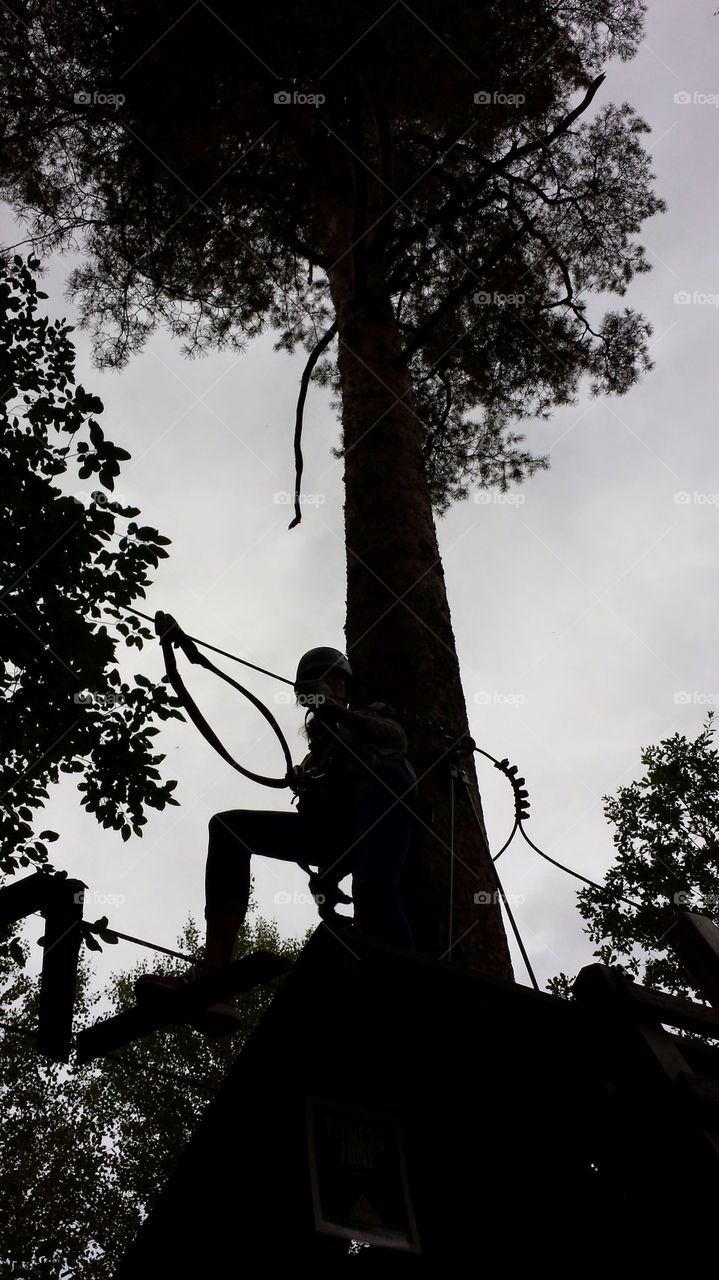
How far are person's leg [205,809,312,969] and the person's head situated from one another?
2.22ft

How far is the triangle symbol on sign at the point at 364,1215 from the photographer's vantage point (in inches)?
81.5

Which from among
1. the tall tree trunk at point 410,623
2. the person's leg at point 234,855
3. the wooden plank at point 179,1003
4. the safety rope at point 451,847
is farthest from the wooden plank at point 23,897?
the safety rope at point 451,847

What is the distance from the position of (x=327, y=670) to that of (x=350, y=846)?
2.75 feet

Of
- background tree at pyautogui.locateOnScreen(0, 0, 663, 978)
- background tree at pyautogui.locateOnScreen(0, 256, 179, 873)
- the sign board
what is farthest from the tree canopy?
the sign board

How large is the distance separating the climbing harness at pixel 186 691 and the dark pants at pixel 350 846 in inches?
8.2

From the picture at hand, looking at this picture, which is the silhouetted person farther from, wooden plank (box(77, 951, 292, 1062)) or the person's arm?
wooden plank (box(77, 951, 292, 1062))

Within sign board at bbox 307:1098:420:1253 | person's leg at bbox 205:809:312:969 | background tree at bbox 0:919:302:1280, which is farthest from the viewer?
background tree at bbox 0:919:302:1280

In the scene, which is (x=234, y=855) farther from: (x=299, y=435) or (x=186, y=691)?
(x=299, y=435)

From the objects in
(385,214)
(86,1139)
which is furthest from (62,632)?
(86,1139)

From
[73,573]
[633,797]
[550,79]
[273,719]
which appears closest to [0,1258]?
[633,797]

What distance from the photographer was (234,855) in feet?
10.5

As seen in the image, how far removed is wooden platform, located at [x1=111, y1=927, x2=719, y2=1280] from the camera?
7.02 feet

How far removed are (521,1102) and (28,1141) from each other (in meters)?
13.4

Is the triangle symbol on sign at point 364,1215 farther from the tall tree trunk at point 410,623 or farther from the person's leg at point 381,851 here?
the person's leg at point 381,851
